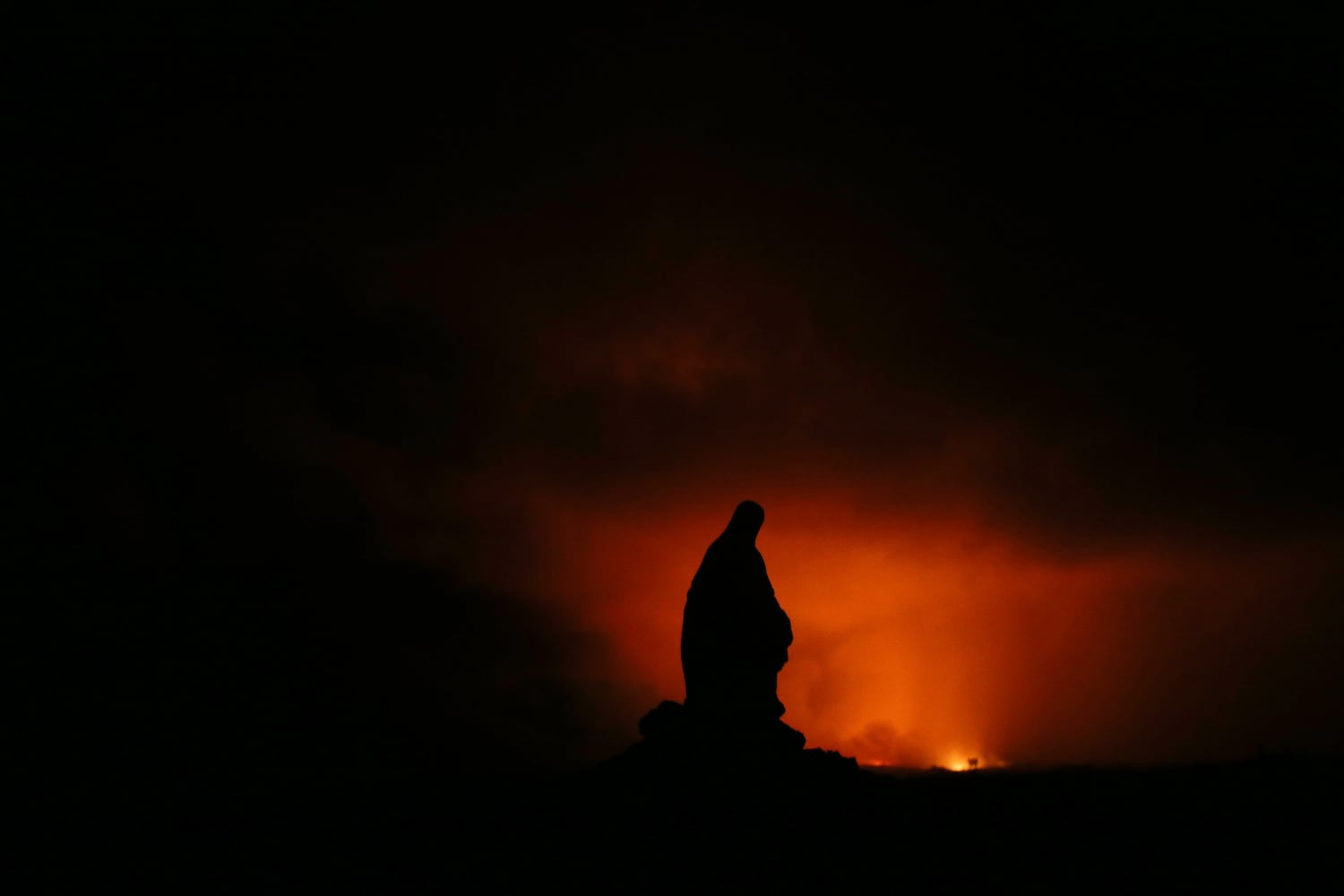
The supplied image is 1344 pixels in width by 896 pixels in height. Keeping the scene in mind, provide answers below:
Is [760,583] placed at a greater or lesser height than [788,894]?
greater

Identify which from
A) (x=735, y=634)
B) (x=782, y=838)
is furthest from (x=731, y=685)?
(x=782, y=838)

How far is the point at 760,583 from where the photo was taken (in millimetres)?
25562

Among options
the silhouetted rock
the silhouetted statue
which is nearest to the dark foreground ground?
the silhouetted rock

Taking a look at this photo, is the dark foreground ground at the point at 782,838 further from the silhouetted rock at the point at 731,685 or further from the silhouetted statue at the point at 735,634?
the silhouetted statue at the point at 735,634

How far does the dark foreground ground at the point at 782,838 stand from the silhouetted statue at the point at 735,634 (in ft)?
8.24

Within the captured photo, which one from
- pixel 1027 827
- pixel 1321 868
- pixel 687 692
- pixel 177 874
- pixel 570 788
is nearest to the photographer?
pixel 1321 868

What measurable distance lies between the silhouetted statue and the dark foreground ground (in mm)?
2511

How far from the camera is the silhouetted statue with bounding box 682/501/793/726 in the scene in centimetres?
2395

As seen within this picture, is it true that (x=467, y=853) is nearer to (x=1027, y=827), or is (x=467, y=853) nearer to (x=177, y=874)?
(x=177, y=874)

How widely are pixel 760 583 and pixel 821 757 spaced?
17.0ft

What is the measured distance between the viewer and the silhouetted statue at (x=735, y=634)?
78.6ft

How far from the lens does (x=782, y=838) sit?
19.1 metres

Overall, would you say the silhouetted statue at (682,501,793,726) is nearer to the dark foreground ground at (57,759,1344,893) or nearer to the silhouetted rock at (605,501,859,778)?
the silhouetted rock at (605,501,859,778)

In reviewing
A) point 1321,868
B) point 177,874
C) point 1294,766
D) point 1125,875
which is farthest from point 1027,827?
point 177,874
